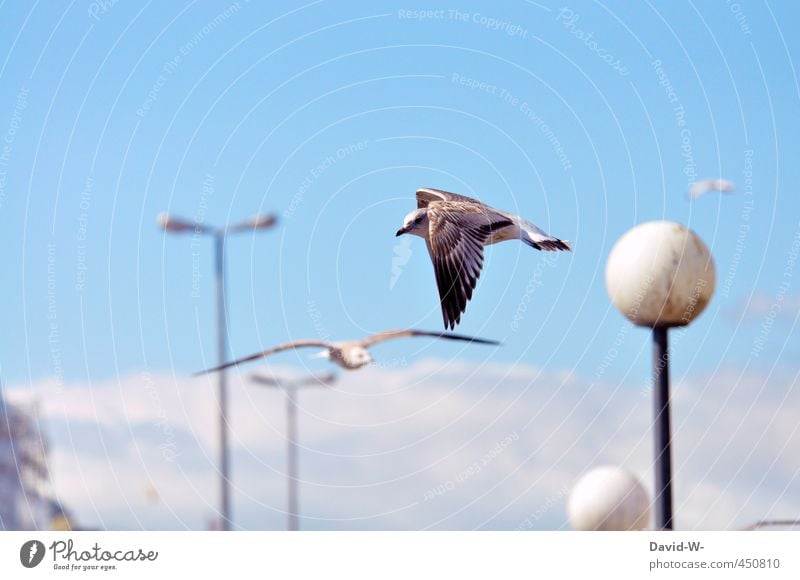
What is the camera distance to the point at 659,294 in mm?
17141

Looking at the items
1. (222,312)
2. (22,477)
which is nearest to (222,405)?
(222,312)

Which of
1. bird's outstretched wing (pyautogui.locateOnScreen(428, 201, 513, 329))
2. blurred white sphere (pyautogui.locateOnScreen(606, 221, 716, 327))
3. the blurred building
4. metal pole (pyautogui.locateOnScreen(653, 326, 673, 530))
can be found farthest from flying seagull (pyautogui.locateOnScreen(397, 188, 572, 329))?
the blurred building

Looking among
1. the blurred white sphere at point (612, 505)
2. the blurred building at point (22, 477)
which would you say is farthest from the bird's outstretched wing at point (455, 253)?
the blurred building at point (22, 477)

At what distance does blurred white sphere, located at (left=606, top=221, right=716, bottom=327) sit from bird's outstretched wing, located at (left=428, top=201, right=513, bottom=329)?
2.83m

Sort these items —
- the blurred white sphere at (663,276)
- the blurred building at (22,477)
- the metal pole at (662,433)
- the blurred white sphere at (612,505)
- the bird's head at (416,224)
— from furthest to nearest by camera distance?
the blurred building at (22,477)
the blurred white sphere at (612,505)
the metal pole at (662,433)
the blurred white sphere at (663,276)
the bird's head at (416,224)

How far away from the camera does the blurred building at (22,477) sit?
47.2 metres

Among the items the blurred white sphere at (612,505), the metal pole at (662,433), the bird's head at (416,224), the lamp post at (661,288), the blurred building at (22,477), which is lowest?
the blurred building at (22,477)

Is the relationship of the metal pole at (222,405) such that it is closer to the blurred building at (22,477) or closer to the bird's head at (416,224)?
the bird's head at (416,224)

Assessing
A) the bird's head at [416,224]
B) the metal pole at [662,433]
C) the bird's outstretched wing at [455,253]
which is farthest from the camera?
the metal pole at [662,433]

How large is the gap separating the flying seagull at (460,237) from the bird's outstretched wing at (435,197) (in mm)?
19

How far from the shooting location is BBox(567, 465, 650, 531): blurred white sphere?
1856cm

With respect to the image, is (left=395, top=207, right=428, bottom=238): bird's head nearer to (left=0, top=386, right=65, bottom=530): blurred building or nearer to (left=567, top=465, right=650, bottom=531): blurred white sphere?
(left=567, top=465, right=650, bottom=531): blurred white sphere
